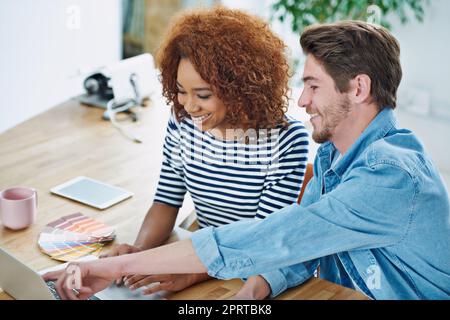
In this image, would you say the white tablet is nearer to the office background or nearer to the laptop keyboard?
the laptop keyboard

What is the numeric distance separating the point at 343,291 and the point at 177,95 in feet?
2.32

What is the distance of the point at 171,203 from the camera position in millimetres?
1643

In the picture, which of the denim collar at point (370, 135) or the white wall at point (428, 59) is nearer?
the denim collar at point (370, 135)

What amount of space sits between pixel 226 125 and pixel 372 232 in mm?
577

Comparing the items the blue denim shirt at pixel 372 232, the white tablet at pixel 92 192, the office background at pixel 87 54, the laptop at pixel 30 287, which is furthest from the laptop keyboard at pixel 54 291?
the office background at pixel 87 54

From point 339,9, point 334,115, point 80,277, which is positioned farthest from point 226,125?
point 339,9

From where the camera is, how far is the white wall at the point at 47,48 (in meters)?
2.30

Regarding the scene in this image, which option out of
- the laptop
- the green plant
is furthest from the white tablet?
the green plant

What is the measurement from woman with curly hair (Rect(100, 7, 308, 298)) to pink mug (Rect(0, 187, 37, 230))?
0.29m

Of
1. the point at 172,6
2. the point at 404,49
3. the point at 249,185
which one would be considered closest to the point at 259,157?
the point at 249,185

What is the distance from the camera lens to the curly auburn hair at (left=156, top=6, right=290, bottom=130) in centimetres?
147

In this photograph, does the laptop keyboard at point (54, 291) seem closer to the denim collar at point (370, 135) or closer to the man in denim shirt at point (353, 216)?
the man in denim shirt at point (353, 216)

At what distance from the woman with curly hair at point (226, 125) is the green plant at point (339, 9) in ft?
6.17

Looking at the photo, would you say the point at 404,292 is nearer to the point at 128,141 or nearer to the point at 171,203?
the point at 171,203
